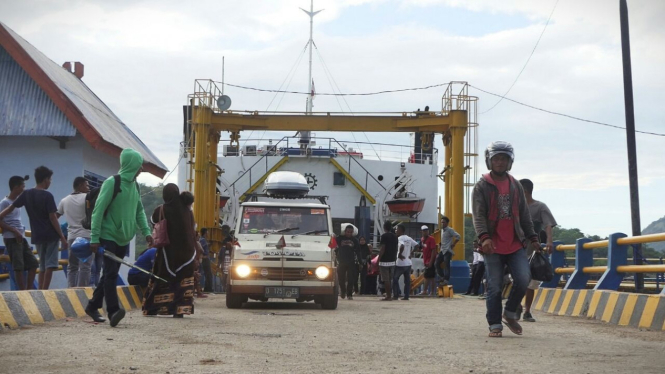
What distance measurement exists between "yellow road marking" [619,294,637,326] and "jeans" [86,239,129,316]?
5332 mm

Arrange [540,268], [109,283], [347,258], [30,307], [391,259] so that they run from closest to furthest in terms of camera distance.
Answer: [109,283], [540,268], [30,307], [347,258], [391,259]

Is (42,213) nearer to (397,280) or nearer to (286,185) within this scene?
(397,280)

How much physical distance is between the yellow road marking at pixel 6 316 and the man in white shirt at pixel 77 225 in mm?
3202

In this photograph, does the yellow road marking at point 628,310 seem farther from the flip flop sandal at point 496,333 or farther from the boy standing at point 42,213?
the boy standing at point 42,213

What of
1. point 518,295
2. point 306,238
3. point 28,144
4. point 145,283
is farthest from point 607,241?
point 28,144

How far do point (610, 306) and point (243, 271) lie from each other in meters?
5.62

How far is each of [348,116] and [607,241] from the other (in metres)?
15.4

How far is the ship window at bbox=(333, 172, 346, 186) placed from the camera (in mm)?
33844

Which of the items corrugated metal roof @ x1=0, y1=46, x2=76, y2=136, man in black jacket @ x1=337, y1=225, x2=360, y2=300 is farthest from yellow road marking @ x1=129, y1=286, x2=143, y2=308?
corrugated metal roof @ x1=0, y1=46, x2=76, y2=136

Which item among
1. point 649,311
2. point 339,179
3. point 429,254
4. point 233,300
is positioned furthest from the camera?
point 339,179

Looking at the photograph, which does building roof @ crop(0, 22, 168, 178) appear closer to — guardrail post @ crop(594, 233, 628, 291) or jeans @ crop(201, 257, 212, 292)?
jeans @ crop(201, 257, 212, 292)

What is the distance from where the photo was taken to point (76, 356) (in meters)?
6.21

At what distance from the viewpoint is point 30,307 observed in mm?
9117

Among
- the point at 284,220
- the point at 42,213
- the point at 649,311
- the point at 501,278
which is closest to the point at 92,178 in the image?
the point at 284,220
